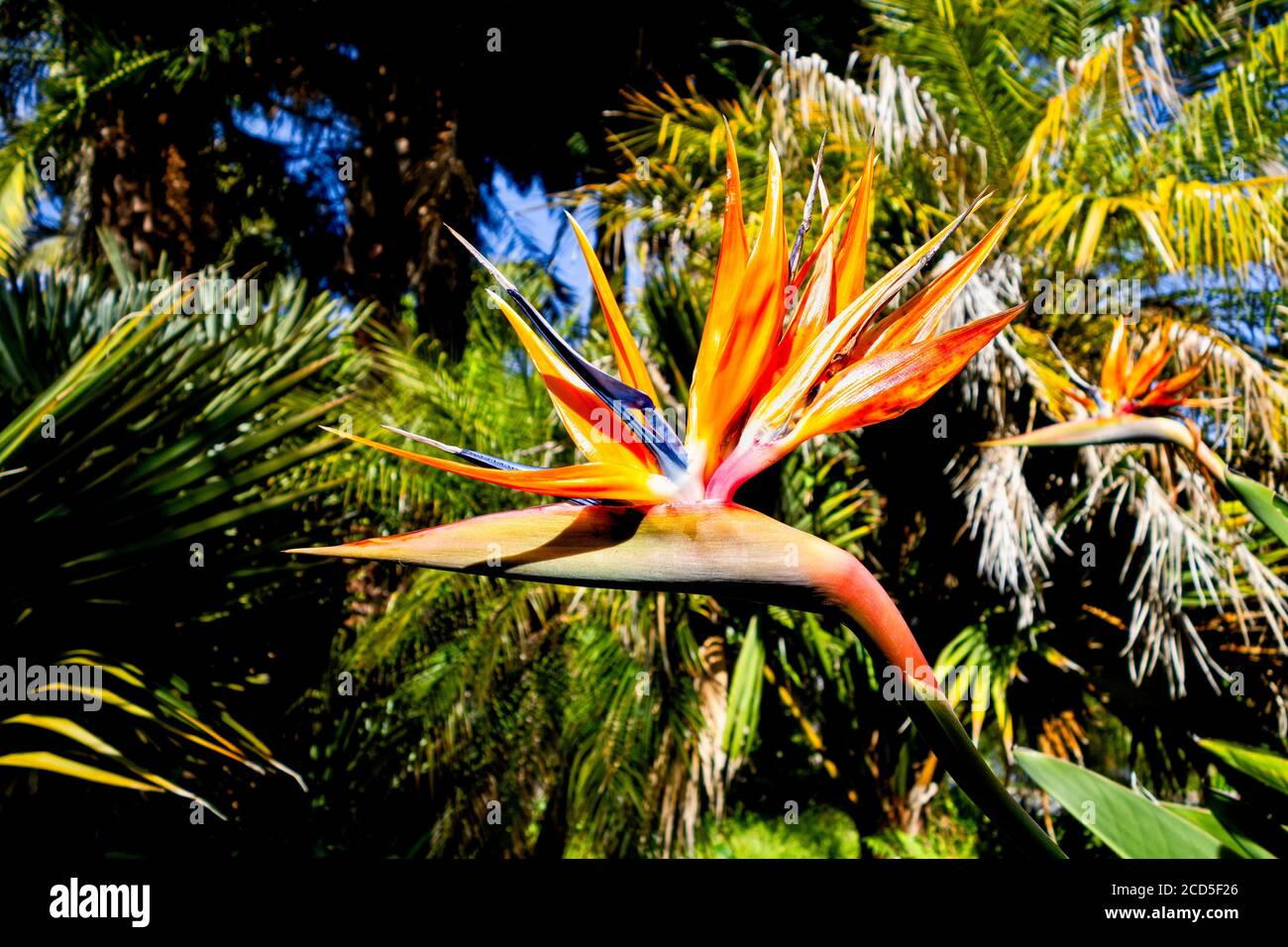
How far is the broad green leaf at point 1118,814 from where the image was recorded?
945 millimetres

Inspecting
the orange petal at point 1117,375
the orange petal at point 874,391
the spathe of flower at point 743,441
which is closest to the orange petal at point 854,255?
the spathe of flower at point 743,441

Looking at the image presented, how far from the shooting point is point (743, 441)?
24.1 inches

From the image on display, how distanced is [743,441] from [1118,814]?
0.69m

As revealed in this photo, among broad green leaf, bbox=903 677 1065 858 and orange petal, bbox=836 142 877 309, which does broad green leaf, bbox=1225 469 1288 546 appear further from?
broad green leaf, bbox=903 677 1065 858

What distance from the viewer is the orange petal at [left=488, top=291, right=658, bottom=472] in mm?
623

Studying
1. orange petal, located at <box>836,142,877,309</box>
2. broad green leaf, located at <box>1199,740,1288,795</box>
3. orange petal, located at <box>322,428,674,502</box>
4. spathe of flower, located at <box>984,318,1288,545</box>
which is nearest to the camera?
orange petal, located at <box>322,428,674,502</box>

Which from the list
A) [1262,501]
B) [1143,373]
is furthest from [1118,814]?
[1143,373]

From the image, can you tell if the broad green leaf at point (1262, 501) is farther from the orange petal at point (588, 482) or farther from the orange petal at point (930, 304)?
the orange petal at point (588, 482)

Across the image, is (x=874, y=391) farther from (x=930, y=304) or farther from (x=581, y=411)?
(x=581, y=411)

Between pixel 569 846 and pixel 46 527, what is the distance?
2262 mm

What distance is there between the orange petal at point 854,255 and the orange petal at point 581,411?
0.20 meters

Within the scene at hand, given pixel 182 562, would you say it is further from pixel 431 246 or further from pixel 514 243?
pixel 514 243

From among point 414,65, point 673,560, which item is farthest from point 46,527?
point 414,65

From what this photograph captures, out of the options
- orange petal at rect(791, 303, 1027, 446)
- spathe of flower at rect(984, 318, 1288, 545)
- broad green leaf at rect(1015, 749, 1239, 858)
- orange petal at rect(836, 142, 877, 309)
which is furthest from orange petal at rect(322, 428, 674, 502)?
broad green leaf at rect(1015, 749, 1239, 858)
